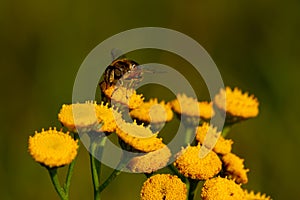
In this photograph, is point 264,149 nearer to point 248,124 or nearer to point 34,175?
point 248,124

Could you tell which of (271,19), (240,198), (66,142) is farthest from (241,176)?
(271,19)

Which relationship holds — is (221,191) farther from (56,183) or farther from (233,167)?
(56,183)

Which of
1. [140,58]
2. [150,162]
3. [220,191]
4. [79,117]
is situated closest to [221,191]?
[220,191]

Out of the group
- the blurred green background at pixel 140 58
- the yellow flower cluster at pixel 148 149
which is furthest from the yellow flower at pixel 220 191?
the blurred green background at pixel 140 58

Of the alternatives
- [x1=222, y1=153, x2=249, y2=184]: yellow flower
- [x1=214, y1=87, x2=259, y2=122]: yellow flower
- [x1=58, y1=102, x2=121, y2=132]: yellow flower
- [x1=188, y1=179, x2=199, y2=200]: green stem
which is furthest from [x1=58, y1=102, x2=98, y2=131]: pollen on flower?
[x1=214, y1=87, x2=259, y2=122]: yellow flower

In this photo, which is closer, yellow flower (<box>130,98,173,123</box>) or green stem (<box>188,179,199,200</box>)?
green stem (<box>188,179,199,200</box>)

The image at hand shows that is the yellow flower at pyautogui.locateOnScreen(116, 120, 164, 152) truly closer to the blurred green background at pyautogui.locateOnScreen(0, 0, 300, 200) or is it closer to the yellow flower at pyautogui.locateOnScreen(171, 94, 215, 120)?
the yellow flower at pyautogui.locateOnScreen(171, 94, 215, 120)

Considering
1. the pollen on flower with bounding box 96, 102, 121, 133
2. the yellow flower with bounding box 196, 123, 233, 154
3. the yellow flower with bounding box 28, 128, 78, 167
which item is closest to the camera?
the yellow flower with bounding box 28, 128, 78, 167
